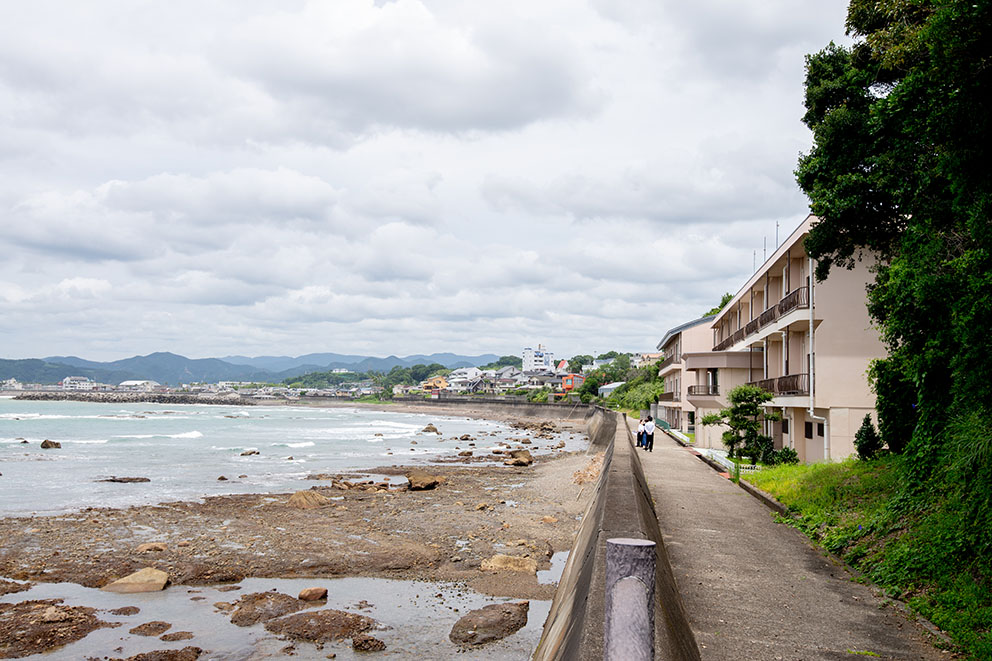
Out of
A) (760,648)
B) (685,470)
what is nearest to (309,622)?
(760,648)

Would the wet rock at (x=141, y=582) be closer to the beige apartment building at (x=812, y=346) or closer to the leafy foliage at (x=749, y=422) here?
the beige apartment building at (x=812, y=346)

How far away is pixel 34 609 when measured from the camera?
33.4 ft

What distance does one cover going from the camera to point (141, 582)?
11500 millimetres

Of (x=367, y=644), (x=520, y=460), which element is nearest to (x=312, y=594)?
(x=367, y=644)

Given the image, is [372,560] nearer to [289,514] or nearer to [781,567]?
[289,514]

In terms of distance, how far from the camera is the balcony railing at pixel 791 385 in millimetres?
20797

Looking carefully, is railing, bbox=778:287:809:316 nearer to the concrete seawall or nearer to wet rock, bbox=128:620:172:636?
the concrete seawall

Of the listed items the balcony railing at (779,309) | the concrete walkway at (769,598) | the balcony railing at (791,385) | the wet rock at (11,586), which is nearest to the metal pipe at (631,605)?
the concrete walkway at (769,598)

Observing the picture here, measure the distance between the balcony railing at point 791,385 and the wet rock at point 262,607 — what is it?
16262 millimetres

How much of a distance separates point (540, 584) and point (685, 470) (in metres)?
11.9

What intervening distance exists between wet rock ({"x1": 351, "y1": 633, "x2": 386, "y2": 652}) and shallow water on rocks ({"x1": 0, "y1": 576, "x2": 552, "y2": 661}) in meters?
0.09

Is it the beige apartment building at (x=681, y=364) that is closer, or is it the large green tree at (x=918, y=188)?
the large green tree at (x=918, y=188)

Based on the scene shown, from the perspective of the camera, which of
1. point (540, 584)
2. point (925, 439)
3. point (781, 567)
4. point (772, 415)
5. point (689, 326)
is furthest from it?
point (689, 326)

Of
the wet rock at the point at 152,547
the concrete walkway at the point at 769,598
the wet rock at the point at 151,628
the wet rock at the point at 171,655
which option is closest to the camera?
the concrete walkway at the point at 769,598
